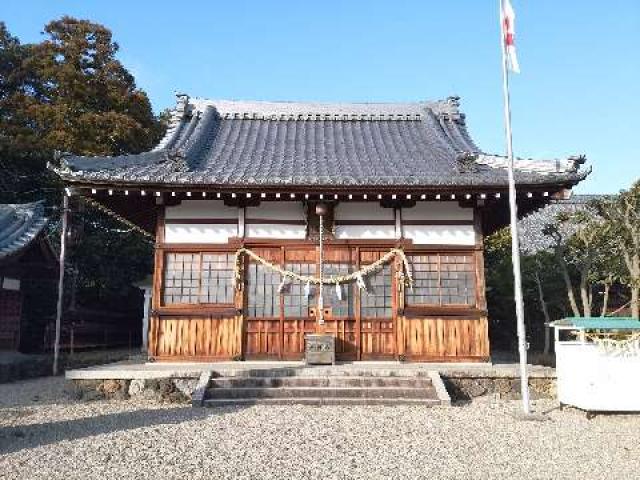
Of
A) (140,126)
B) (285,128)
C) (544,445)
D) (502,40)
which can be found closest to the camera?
(544,445)

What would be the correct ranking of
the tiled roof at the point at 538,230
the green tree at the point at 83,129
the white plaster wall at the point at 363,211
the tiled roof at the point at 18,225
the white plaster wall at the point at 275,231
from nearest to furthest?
the white plaster wall at the point at 275,231, the white plaster wall at the point at 363,211, the tiled roof at the point at 18,225, the green tree at the point at 83,129, the tiled roof at the point at 538,230

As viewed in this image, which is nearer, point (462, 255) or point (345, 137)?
point (462, 255)

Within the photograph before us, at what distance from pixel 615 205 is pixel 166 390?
14898mm

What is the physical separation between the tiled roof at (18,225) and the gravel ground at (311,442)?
903 centimetres

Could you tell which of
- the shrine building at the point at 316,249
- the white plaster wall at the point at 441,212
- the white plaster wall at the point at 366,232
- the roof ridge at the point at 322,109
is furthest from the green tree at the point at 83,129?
the white plaster wall at the point at 441,212

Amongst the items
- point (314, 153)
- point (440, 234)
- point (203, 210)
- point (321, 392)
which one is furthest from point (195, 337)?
point (440, 234)

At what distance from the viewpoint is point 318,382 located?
9.59 m

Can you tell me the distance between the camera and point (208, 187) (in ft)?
35.8

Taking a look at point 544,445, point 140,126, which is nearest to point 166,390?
point 544,445

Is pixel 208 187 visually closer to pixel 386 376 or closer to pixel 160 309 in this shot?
pixel 160 309

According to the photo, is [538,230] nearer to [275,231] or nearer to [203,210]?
[275,231]

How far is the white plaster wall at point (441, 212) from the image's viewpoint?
11.9 metres

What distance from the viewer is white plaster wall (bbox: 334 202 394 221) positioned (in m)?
12.0

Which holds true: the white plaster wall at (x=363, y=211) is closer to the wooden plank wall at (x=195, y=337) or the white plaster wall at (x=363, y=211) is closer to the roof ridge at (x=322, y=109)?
the wooden plank wall at (x=195, y=337)
